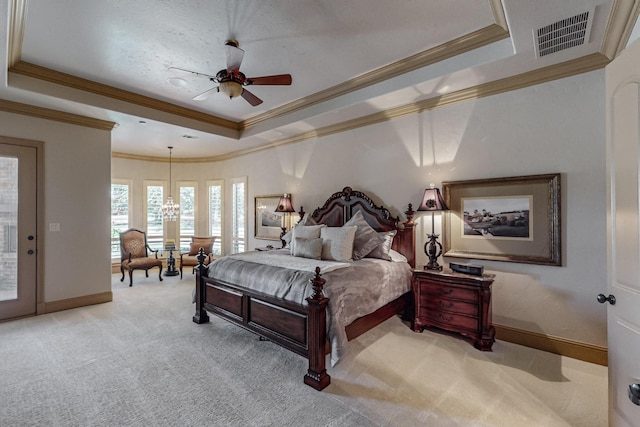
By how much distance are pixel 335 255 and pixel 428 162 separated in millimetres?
1768

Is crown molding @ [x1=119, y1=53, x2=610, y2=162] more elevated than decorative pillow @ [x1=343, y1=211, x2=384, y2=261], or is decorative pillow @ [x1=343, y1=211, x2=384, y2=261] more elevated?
crown molding @ [x1=119, y1=53, x2=610, y2=162]

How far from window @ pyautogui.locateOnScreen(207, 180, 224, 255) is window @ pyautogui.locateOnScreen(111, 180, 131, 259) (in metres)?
1.88

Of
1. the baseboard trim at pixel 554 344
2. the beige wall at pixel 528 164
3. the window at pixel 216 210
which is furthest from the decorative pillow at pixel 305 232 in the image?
the window at pixel 216 210

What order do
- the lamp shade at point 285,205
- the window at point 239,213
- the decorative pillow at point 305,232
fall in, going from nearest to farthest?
1. the decorative pillow at point 305,232
2. the lamp shade at point 285,205
3. the window at point 239,213

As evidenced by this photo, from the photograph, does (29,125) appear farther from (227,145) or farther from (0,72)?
(227,145)

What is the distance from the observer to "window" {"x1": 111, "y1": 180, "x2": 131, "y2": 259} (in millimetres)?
6992

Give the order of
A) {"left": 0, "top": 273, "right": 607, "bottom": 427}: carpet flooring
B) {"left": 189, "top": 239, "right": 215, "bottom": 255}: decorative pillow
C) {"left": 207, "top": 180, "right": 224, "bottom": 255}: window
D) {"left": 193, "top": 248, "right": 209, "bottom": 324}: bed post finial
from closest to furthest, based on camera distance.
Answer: {"left": 0, "top": 273, "right": 607, "bottom": 427}: carpet flooring
{"left": 193, "top": 248, "right": 209, "bottom": 324}: bed post finial
{"left": 189, "top": 239, "right": 215, "bottom": 255}: decorative pillow
{"left": 207, "top": 180, "right": 224, "bottom": 255}: window

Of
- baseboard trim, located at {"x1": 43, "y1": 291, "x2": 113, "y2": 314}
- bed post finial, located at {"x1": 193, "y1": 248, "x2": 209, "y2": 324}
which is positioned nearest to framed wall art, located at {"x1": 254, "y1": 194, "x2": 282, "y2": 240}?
bed post finial, located at {"x1": 193, "y1": 248, "x2": 209, "y2": 324}

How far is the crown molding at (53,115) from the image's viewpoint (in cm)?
395

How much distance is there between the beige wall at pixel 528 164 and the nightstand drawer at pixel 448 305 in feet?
1.65

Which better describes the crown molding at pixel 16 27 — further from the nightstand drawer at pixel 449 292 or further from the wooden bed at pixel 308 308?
the nightstand drawer at pixel 449 292

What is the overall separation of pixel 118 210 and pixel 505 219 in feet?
25.8

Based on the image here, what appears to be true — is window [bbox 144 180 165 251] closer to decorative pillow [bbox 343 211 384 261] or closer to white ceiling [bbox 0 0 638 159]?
white ceiling [bbox 0 0 638 159]

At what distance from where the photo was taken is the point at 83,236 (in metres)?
4.59
